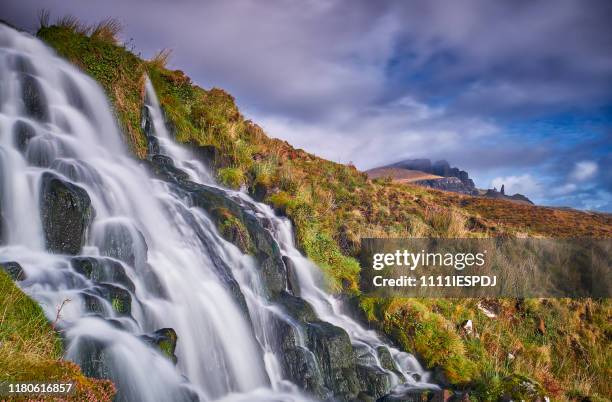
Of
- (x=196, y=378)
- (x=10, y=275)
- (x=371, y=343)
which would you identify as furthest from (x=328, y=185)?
(x=10, y=275)

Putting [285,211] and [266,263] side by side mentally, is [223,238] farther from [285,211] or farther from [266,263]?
[285,211]

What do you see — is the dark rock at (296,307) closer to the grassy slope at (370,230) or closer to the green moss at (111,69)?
the grassy slope at (370,230)

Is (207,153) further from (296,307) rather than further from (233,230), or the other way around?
(296,307)

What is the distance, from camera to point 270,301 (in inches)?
343

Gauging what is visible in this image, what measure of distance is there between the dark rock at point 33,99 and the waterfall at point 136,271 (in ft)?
0.07

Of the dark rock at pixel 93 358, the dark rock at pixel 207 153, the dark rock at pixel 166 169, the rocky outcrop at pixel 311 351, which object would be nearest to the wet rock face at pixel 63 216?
the dark rock at pixel 93 358

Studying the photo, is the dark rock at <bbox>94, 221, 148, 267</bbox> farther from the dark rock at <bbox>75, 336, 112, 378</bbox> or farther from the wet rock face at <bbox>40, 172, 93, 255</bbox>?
the dark rock at <bbox>75, 336, 112, 378</bbox>

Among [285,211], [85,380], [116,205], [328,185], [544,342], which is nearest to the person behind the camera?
[85,380]

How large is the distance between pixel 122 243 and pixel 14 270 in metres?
1.85

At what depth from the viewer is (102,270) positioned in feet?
20.8

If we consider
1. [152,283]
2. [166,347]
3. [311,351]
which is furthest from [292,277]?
[166,347]

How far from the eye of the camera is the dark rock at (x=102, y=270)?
241 inches

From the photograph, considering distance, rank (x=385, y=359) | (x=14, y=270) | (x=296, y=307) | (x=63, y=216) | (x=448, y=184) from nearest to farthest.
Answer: (x=14, y=270)
(x=63, y=216)
(x=385, y=359)
(x=296, y=307)
(x=448, y=184)

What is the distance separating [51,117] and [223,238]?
4.49 m
